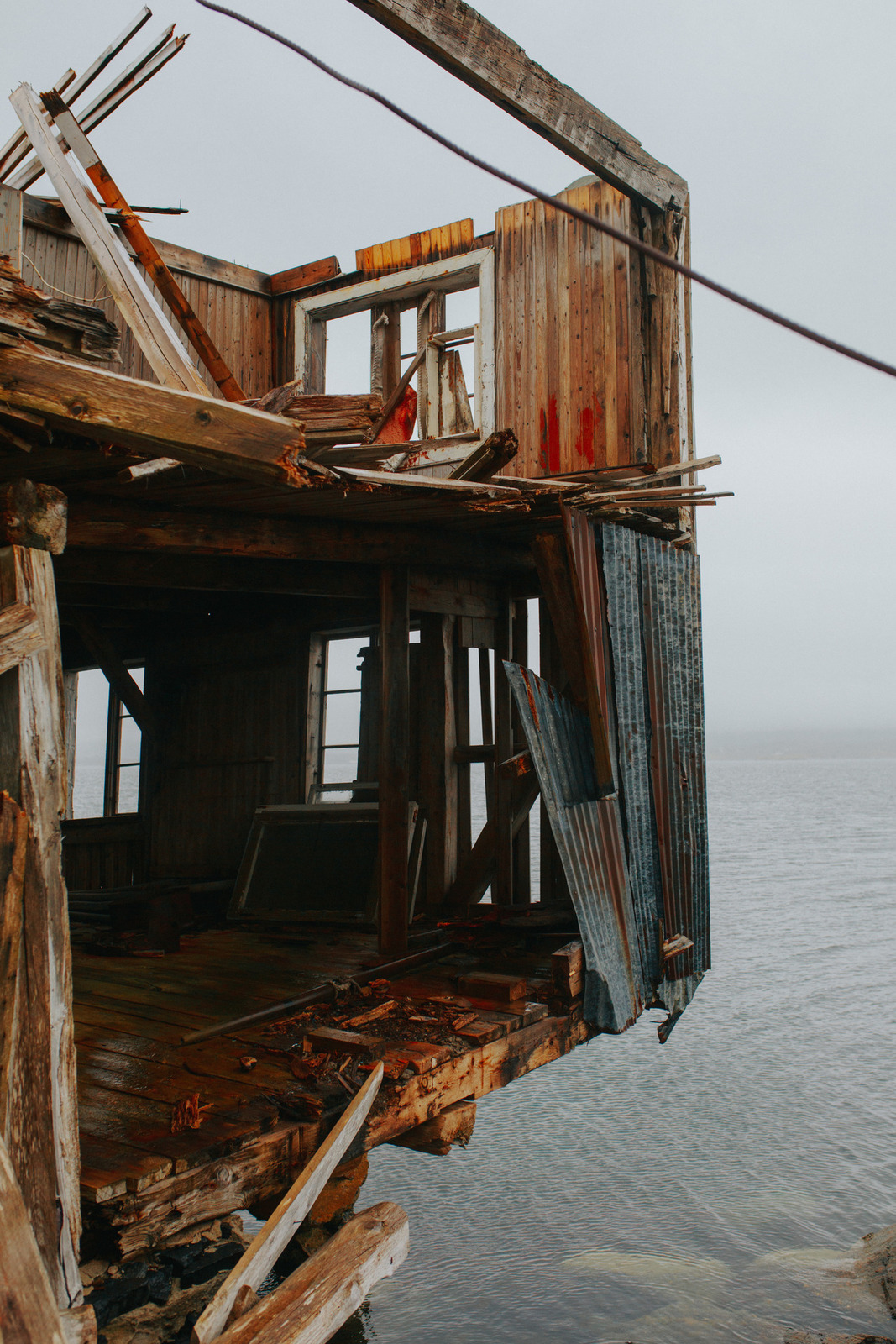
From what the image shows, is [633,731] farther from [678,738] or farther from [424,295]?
[424,295]

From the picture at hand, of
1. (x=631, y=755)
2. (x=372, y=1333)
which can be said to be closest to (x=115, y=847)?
(x=372, y=1333)

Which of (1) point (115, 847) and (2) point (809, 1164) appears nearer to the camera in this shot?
(1) point (115, 847)

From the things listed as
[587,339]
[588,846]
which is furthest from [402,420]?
[588,846]

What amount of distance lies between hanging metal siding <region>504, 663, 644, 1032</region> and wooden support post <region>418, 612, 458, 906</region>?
2.18m

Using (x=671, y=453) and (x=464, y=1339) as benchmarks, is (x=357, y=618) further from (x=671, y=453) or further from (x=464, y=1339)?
(x=464, y=1339)

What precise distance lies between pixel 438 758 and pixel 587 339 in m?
4.01

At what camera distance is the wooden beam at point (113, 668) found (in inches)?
395

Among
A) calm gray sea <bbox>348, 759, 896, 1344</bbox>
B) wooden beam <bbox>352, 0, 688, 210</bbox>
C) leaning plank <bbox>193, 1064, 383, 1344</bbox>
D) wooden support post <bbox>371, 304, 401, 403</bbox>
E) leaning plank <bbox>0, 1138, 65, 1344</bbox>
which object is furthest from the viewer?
calm gray sea <bbox>348, 759, 896, 1344</bbox>

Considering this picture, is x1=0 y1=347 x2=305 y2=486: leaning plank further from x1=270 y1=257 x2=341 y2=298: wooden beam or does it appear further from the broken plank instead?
x1=270 y1=257 x2=341 y2=298: wooden beam

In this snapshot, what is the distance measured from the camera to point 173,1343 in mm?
4090

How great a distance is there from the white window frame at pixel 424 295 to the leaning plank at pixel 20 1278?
25.6 feet

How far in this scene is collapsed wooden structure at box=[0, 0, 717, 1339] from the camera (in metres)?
3.32

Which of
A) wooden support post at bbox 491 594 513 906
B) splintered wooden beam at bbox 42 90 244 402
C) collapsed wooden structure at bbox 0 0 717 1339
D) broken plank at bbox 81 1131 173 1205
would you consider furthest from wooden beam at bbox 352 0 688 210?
broken plank at bbox 81 1131 173 1205

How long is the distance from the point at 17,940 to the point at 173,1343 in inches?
86.7
